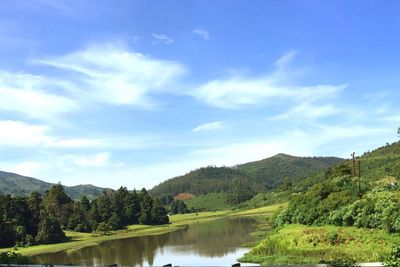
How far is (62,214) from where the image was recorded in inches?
3991

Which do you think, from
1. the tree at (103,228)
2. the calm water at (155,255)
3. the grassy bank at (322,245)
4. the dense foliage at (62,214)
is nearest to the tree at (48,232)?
the dense foliage at (62,214)

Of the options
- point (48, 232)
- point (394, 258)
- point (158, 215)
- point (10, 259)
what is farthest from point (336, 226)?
point (158, 215)

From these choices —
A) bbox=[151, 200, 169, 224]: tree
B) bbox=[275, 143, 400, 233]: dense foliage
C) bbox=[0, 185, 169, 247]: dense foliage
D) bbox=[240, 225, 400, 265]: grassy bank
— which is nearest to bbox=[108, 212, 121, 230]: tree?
bbox=[0, 185, 169, 247]: dense foliage

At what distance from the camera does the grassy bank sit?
35531 millimetres

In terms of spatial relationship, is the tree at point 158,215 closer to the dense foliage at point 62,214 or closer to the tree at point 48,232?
the dense foliage at point 62,214

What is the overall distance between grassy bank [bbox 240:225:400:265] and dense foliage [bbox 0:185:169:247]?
170 ft

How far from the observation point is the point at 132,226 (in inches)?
4390

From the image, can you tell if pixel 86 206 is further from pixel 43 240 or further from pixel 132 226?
pixel 43 240

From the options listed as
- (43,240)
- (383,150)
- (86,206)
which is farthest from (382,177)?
(43,240)

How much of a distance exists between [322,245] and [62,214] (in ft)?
248

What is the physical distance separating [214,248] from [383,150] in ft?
447

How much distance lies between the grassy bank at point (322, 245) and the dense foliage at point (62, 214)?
51.9m

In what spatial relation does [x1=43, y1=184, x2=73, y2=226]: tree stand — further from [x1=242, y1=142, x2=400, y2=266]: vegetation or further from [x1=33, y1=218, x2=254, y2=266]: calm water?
[x1=242, y1=142, x2=400, y2=266]: vegetation

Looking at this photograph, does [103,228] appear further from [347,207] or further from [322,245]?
[322,245]
